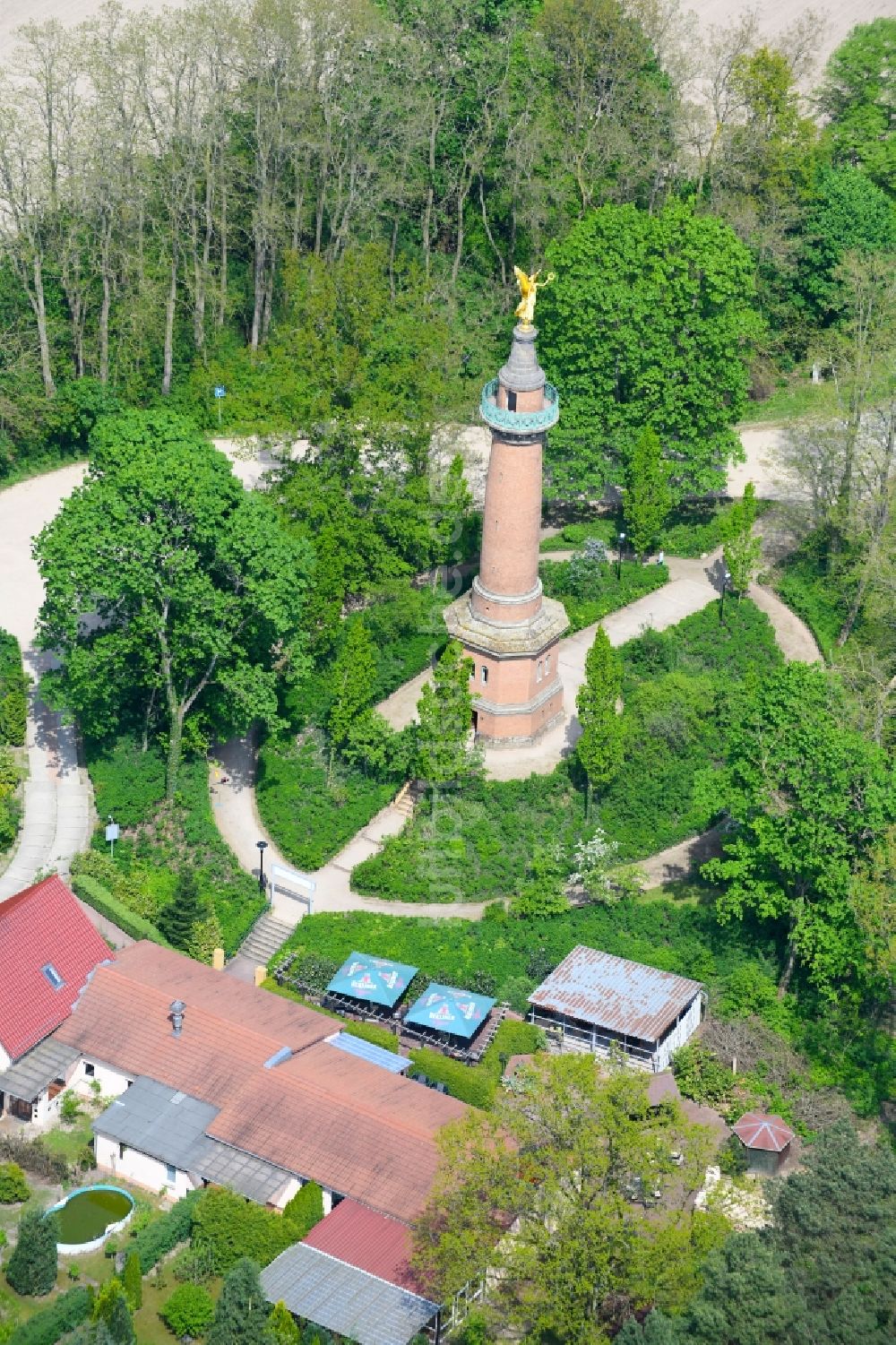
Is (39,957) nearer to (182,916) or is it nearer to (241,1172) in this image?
(182,916)

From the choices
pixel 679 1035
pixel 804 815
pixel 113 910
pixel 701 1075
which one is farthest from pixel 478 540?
pixel 701 1075

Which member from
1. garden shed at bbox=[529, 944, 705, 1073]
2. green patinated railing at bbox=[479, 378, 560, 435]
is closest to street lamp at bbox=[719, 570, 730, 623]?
green patinated railing at bbox=[479, 378, 560, 435]

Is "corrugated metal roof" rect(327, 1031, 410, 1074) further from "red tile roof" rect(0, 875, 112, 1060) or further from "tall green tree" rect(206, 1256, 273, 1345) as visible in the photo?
"tall green tree" rect(206, 1256, 273, 1345)

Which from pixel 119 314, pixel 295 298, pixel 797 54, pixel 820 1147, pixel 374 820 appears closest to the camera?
pixel 820 1147

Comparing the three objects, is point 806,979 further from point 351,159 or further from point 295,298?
point 351,159

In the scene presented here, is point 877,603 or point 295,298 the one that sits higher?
point 295,298

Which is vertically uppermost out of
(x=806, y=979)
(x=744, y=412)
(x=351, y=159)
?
(x=351, y=159)

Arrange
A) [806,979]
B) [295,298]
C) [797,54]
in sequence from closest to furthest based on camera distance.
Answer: [806,979] → [295,298] → [797,54]

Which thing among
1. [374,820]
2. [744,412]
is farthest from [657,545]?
[374,820]
